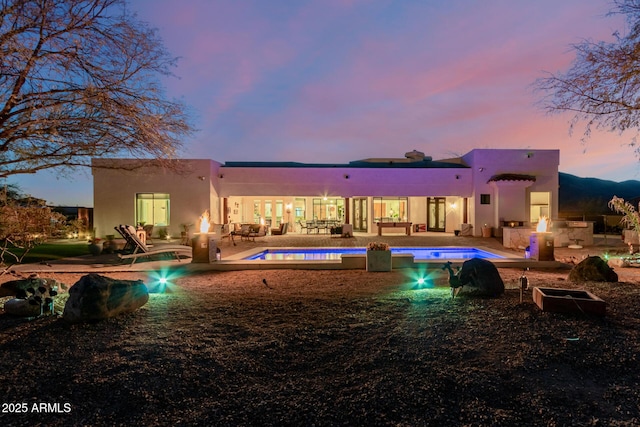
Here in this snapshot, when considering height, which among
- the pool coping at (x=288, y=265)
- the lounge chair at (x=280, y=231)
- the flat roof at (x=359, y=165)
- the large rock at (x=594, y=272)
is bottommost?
the pool coping at (x=288, y=265)

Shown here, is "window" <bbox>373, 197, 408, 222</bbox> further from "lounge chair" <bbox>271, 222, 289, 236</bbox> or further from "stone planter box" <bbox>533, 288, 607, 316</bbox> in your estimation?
"stone planter box" <bbox>533, 288, 607, 316</bbox>

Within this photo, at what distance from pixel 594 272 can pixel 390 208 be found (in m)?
15.0

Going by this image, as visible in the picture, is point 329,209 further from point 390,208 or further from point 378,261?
point 378,261

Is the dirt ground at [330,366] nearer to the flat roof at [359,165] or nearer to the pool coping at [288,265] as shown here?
the pool coping at [288,265]

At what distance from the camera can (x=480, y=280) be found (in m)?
4.87

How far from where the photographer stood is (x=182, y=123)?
5.71 meters

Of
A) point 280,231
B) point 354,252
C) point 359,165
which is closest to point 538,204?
point 359,165

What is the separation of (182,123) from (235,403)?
4.72 m

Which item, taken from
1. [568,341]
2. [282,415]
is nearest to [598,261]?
[568,341]

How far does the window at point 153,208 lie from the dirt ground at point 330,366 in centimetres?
1332

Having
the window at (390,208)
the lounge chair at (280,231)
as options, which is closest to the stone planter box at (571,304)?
the lounge chair at (280,231)

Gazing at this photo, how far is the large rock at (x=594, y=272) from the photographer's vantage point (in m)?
6.00

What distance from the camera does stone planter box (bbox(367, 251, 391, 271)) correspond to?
26.2 feet

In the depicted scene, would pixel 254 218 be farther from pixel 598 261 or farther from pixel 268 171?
pixel 598 261
